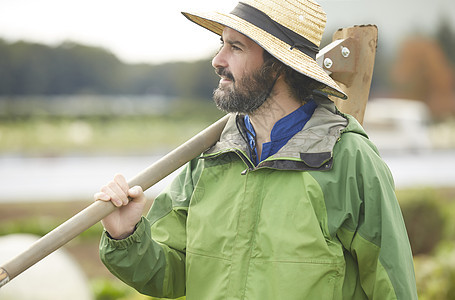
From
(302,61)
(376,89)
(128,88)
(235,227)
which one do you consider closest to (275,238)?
(235,227)

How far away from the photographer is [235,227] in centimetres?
204

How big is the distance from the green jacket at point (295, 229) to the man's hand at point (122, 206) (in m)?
0.03

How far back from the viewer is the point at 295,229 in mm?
1966

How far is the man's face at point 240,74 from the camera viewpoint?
7.01ft

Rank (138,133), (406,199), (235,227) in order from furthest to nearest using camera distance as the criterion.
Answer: (138,133)
(406,199)
(235,227)

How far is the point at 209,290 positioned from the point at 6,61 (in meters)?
15.5

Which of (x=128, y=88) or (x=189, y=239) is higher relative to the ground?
(x=189, y=239)

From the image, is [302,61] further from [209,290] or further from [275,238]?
[209,290]

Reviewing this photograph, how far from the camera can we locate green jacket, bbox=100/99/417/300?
193 cm

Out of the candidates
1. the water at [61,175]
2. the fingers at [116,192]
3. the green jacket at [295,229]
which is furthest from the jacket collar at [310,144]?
the water at [61,175]

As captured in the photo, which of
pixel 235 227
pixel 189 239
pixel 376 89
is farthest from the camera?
pixel 376 89

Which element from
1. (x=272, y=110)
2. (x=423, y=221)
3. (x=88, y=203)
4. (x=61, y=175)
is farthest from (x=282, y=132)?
(x=61, y=175)

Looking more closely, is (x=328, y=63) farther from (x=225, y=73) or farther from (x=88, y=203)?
(x=88, y=203)

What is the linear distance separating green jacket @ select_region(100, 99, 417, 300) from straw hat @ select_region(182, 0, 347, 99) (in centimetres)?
17
